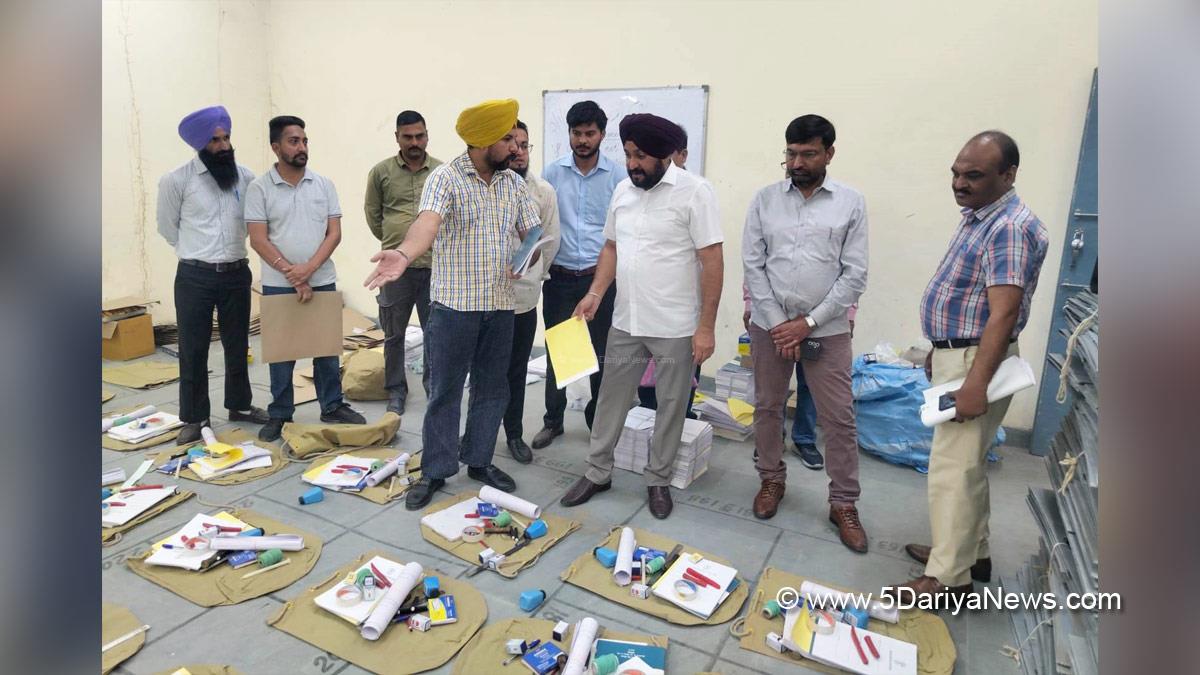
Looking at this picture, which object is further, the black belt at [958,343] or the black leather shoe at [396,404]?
the black leather shoe at [396,404]

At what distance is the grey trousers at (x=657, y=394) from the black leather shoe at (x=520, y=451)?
0.51m

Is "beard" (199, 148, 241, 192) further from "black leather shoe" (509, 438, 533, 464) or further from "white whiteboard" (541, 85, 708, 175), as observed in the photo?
"white whiteboard" (541, 85, 708, 175)

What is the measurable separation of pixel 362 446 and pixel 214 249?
1253 mm

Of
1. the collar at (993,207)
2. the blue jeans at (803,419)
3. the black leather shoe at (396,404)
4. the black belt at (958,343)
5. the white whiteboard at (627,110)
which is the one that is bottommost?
the black leather shoe at (396,404)

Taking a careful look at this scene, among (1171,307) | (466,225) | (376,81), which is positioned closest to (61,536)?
(1171,307)

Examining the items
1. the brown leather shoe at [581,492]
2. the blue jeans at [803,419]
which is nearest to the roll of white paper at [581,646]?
the brown leather shoe at [581,492]

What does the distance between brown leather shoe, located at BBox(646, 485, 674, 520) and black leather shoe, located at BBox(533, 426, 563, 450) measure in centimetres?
86

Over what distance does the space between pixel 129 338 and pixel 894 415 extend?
5.37 meters

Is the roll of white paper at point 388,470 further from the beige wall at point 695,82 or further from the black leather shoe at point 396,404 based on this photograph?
the beige wall at point 695,82

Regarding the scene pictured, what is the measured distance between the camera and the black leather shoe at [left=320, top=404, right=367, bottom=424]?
381 centimetres

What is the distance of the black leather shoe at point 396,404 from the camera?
4047mm

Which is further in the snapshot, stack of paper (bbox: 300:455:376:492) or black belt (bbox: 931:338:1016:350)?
stack of paper (bbox: 300:455:376:492)

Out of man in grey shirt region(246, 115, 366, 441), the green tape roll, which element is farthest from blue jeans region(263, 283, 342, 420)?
the green tape roll

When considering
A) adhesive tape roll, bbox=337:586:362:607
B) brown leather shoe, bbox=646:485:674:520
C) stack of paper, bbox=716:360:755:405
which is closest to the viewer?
adhesive tape roll, bbox=337:586:362:607
